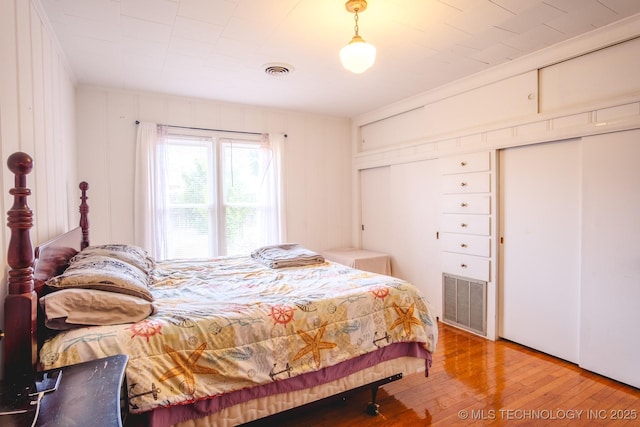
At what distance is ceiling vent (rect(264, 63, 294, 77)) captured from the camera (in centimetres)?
309

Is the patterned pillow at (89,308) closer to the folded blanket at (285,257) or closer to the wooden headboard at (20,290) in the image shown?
the wooden headboard at (20,290)

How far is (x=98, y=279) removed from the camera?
1674 mm

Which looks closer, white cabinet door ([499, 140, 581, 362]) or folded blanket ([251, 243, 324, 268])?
white cabinet door ([499, 140, 581, 362])

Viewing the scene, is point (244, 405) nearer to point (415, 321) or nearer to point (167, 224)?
point (415, 321)

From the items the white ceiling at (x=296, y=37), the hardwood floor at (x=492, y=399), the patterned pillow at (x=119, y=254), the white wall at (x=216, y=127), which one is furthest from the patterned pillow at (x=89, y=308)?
the white wall at (x=216, y=127)

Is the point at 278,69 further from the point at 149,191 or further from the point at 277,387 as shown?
the point at 277,387

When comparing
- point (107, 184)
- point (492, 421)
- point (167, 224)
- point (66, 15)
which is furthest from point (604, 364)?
point (107, 184)

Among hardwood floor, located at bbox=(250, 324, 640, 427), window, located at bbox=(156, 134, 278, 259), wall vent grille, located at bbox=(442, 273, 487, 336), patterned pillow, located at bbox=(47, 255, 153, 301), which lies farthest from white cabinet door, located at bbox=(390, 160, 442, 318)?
patterned pillow, located at bbox=(47, 255, 153, 301)

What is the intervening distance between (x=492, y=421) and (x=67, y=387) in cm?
221

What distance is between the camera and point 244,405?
1.72m

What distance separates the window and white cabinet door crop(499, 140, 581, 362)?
2.74 meters

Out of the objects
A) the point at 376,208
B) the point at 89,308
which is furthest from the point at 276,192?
the point at 89,308

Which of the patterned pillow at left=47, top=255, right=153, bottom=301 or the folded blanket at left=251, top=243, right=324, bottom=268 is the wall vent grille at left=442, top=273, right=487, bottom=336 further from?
the patterned pillow at left=47, top=255, right=153, bottom=301

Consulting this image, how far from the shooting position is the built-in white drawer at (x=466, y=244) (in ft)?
11.0
